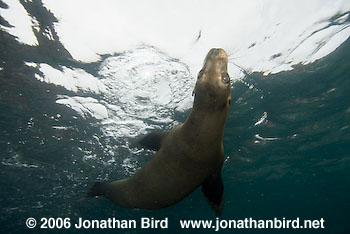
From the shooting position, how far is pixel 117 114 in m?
8.97

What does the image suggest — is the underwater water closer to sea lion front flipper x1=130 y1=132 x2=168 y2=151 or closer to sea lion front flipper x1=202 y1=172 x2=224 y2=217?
sea lion front flipper x1=130 y1=132 x2=168 y2=151

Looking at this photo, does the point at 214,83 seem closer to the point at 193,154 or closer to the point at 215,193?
the point at 193,154

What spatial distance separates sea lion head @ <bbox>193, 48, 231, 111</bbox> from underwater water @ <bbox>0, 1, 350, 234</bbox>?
12.9 ft

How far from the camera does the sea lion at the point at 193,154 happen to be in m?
2.67

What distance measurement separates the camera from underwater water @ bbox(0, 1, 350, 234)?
6.84 meters

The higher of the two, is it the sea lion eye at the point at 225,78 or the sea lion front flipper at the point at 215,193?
the sea lion eye at the point at 225,78

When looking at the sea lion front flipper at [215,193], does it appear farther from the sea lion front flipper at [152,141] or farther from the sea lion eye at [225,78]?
the sea lion eye at [225,78]

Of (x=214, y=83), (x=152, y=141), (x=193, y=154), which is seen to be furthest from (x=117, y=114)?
(x=214, y=83)

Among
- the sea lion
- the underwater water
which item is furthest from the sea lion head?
the underwater water

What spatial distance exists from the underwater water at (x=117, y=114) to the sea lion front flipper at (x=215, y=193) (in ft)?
13.0

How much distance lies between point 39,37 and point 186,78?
4427mm

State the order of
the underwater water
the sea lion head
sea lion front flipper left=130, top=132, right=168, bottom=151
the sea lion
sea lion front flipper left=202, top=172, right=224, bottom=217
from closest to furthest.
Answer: the sea lion head
the sea lion
sea lion front flipper left=130, top=132, right=168, bottom=151
sea lion front flipper left=202, top=172, right=224, bottom=217
the underwater water

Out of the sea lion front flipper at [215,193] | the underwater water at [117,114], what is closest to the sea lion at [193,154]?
the sea lion front flipper at [215,193]

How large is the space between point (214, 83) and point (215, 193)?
9.22ft
